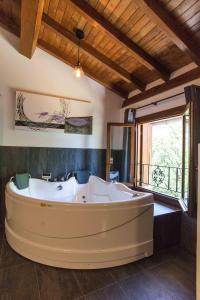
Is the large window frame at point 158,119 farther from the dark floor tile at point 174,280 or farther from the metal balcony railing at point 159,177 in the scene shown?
the dark floor tile at point 174,280

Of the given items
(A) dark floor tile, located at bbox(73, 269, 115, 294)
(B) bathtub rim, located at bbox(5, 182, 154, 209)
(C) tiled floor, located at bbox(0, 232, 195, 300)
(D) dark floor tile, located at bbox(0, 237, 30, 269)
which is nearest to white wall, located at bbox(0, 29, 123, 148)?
(B) bathtub rim, located at bbox(5, 182, 154, 209)

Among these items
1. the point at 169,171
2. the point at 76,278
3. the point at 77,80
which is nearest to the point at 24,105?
the point at 77,80

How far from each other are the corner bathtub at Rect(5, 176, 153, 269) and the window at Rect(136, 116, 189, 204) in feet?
4.93

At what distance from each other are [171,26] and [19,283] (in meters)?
3.12

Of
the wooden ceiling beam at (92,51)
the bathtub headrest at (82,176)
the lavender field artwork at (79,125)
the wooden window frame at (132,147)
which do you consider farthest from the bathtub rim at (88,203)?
the wooden ceiling beam at (92,51)

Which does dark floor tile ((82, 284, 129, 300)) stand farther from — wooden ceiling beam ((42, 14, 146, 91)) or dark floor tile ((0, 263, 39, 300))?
wooden ceiling beam ((42, 14, 146, 91))

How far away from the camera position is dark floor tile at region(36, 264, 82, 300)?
5.96 feet

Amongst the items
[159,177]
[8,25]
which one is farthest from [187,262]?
[8,25]

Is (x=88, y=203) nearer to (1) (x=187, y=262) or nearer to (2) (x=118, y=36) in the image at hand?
(1) (x=187, y=262)

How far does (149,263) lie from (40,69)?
3500mm

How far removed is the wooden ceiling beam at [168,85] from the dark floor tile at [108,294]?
2.64 metres

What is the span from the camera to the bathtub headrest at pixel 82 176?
377 centimetres

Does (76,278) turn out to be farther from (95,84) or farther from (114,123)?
(95,84)

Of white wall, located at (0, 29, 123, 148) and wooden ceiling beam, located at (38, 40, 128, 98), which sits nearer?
white wall, located at (0, 29, 123, 148)
